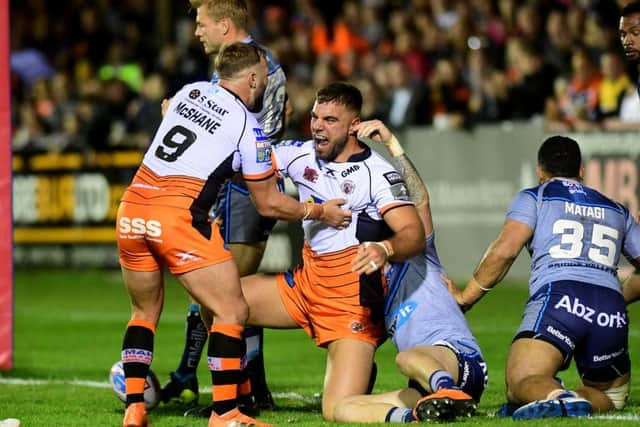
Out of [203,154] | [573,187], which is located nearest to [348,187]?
[203,154]

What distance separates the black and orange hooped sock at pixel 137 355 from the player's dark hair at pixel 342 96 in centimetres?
175

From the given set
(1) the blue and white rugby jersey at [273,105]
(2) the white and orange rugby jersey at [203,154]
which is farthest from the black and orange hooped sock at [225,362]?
(1) the blue and white rugby jersey at [273,105]

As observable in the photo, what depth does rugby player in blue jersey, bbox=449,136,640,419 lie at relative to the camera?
7.44 m

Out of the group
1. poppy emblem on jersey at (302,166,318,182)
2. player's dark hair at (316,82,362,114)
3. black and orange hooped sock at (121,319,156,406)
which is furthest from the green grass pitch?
player's dark hair at (316,82,362,114)

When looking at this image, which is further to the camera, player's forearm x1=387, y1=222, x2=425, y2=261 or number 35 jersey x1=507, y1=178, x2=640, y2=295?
number 35 jersey x1=507, y1=178, x2=640, y2=295

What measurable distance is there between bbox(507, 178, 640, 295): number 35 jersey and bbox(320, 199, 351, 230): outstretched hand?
1008 mm

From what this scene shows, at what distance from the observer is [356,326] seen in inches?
306

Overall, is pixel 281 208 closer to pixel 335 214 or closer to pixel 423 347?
pixel 335 214

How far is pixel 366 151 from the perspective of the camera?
26.2 ft

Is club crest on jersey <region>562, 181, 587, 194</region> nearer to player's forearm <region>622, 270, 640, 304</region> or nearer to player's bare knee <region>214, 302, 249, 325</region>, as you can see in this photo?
player's forearm <region>622, 270, 640, 304</region>

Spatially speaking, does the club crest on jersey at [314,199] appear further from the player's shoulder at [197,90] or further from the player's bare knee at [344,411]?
the player's bare knee at [344,411]

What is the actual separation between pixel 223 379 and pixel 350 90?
199 centimetres

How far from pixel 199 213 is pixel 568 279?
7.20ft

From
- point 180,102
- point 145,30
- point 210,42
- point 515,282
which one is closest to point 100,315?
point 515,282
